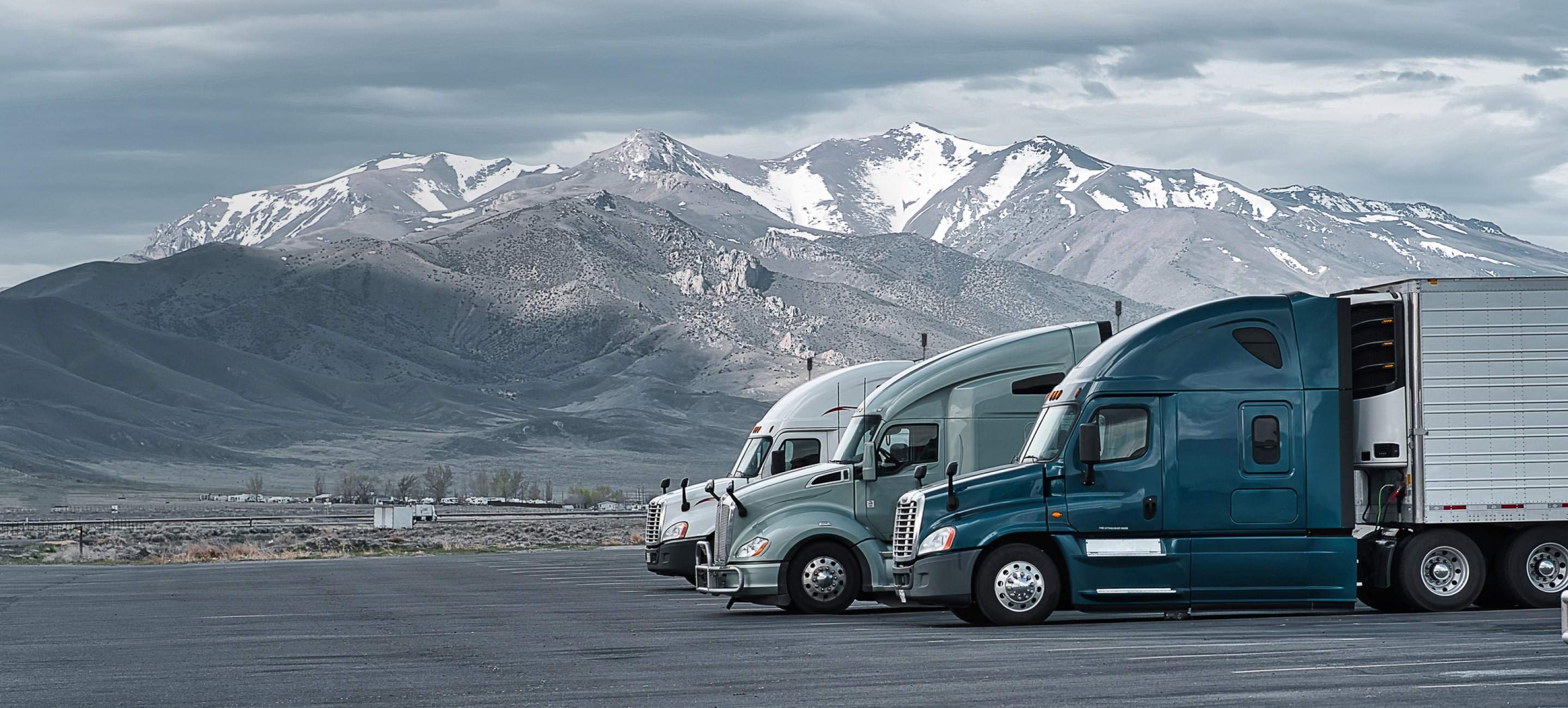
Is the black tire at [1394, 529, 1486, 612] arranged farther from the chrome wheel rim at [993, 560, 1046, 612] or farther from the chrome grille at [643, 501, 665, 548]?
the chrome grille at [643, 501, 665, 548]

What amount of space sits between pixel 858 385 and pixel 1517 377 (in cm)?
976

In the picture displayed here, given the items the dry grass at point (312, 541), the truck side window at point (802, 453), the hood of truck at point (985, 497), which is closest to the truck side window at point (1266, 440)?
the hood of truck at point (985, 497)

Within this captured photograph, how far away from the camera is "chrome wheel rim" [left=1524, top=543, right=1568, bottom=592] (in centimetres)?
2103

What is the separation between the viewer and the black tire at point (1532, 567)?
68.8 feet

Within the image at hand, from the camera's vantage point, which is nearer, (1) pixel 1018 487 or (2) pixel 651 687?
(2) pixel 651 687

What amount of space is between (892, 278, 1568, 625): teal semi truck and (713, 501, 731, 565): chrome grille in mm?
3434

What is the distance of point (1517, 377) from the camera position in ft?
69.1

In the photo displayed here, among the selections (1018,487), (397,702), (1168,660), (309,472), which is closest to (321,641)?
(397,702)

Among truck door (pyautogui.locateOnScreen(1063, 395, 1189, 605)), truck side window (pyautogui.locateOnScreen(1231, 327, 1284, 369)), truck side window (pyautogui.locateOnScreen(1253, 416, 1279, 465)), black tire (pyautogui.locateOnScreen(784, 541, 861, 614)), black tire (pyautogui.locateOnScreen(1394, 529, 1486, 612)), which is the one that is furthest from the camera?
black tire (pyautogui.locateOnScreen(784, 541, 861, 614))

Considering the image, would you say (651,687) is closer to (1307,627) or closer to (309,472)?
(1307,627)

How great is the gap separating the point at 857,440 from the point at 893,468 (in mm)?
651

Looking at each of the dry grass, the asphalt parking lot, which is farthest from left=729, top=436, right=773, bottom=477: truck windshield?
the dry grass

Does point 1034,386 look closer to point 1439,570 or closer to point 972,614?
point 972,614

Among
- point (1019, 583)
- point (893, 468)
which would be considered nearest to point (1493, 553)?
point (1019, 583)
